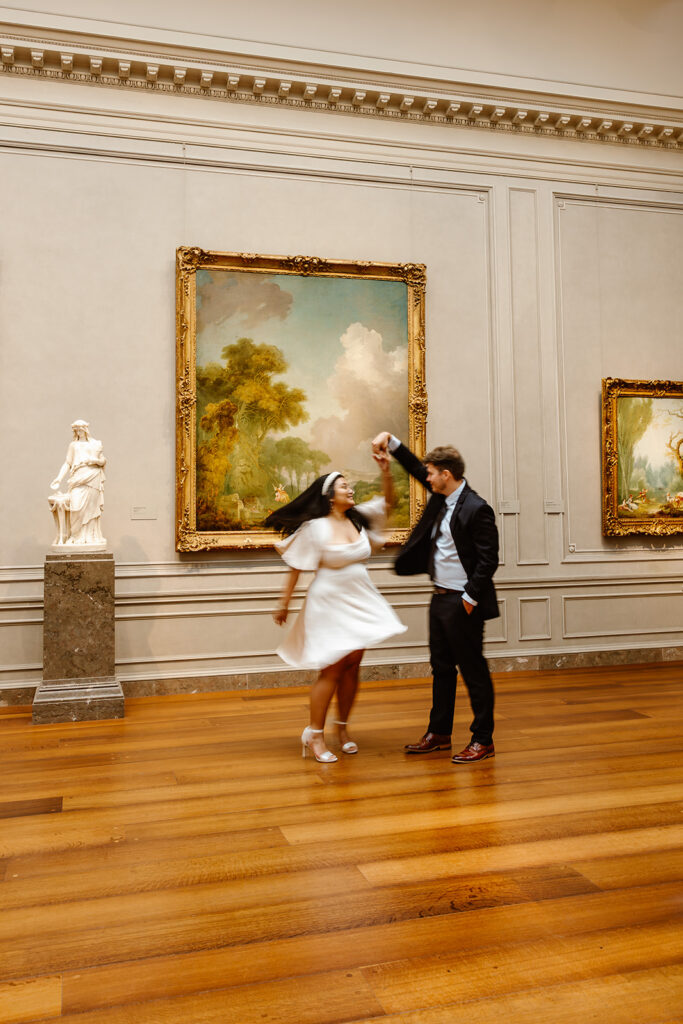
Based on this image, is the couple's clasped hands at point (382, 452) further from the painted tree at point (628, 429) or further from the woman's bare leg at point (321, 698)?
the painted tree at point (628, 429)

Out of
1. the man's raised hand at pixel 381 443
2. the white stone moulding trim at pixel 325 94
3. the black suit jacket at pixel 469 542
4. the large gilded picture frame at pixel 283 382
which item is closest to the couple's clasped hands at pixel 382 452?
the man's raised hand at pixel 381 443

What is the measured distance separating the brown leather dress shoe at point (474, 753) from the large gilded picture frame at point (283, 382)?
3.67 m

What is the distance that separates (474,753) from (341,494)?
194 centimetres

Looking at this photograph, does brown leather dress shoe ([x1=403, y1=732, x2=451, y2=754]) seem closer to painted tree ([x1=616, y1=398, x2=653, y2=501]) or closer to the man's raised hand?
the man's raised hand

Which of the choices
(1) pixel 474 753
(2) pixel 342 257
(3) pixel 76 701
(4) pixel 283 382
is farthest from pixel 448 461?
(2) pixel 342 257

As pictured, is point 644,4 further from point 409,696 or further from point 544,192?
point 409,696

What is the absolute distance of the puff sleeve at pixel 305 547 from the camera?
5.61 m

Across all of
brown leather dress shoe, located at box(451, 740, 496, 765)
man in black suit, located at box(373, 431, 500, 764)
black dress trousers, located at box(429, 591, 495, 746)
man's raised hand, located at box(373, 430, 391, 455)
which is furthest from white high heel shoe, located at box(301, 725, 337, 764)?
man's raised hand, located at box(373, 430, 391, 455)

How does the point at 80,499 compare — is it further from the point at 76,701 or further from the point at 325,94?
the point at 325,94

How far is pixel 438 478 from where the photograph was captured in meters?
5.81

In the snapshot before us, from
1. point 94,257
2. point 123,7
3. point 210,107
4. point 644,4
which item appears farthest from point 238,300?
point 644,4

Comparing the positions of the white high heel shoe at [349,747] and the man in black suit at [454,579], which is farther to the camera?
the white high heel shoe at [349,747]

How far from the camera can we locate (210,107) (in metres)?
8.83

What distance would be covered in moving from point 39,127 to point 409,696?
261 inches
